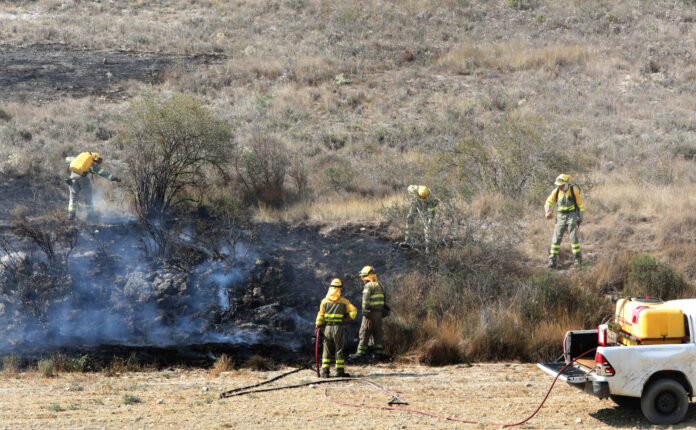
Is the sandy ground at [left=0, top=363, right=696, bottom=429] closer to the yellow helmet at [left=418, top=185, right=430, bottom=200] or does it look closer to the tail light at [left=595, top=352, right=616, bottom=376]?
the tail light at [left=595, top=352, right=616, bottom=376]

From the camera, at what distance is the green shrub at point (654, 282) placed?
13.2 meters

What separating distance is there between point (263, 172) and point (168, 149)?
104 inches

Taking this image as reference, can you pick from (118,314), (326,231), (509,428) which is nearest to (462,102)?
(326,231)

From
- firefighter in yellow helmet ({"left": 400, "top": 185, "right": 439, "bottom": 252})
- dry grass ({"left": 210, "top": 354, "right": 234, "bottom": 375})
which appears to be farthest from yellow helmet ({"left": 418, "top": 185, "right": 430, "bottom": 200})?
dry grass ({"left": 210, "top": 354, "right": 234, "bottom": 375})

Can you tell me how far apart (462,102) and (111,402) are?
18.9 metres

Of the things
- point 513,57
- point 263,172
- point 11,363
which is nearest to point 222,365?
point 11,363

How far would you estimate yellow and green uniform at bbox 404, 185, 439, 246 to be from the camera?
14141mm

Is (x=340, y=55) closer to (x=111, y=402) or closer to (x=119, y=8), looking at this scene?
(x=119, y=8)

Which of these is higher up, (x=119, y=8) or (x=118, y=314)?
(x=119, y=8)

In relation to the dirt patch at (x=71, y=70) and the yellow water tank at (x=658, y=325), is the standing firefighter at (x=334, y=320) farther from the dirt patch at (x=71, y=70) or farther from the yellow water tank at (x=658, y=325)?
the dirt patch at (x=71, y=70)

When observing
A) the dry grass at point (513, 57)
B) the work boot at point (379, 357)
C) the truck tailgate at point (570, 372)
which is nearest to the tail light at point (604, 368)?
the truck tailgate at point (570, 372)

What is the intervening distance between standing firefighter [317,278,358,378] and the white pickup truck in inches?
137

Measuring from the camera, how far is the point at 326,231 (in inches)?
616

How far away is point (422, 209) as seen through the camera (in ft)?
46.9
